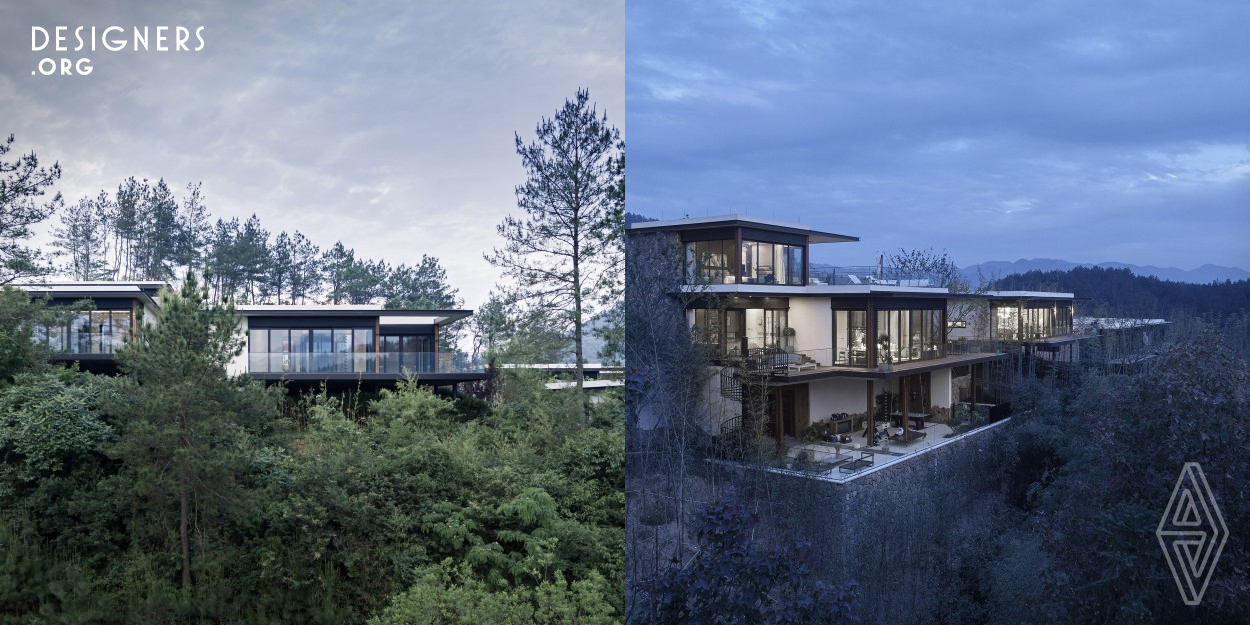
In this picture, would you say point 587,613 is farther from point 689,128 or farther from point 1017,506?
point 1017,506

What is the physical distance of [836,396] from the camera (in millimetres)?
9180

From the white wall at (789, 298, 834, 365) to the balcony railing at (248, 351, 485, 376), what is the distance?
5.39 m

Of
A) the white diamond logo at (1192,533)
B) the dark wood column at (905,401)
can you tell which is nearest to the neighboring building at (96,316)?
the dark wood column at (905,401)

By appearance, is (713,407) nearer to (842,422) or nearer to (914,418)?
(842,422)

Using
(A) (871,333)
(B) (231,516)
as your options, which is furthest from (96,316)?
(A) (871,333)

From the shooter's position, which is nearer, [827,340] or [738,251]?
[738,251]

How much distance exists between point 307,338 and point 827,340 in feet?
29.0

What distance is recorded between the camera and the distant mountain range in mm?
5766

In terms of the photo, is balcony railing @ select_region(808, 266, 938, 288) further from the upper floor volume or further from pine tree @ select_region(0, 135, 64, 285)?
pine tree @ select_region(0, 135, 64, 285)

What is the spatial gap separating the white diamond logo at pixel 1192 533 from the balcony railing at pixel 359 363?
29.3ft

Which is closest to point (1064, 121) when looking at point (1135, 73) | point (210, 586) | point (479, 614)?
point (1135, 73)

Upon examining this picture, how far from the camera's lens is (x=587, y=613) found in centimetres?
467

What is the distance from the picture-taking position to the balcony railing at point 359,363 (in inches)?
408

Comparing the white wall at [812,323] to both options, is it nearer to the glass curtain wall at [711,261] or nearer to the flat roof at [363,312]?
the glass curtain wall at [711,261]
